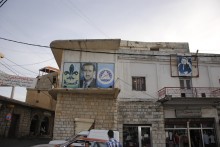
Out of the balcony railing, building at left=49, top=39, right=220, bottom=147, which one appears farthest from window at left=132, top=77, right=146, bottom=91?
the balcony railing

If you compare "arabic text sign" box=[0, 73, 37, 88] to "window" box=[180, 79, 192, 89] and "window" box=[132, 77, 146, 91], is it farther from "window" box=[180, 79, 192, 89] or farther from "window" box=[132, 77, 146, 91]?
"window" box=[180, 79, 192, 89]

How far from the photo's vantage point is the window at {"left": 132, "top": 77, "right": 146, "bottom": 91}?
17317mm

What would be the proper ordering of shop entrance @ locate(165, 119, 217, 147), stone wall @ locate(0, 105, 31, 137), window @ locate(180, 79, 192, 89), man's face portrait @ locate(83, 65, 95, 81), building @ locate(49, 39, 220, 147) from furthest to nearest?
stone wall @ locate(0, 105, 31, 137) → window @ locate(180, 79, 192, 89) → man's face portrait @ locate(83, 65, 95, 81) → shop entrance @ locate(165, 119, 217, 147) → building @ locate(49, 39, 220, 147)

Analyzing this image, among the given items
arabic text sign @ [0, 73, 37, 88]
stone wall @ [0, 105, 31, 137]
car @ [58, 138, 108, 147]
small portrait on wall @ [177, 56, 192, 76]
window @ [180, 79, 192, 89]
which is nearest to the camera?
car @ [58, 138, 108, 147]

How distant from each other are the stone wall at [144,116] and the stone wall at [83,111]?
917mm

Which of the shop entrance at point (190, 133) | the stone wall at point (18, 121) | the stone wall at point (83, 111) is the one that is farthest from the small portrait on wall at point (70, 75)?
the shop entrance at point (190, 133)

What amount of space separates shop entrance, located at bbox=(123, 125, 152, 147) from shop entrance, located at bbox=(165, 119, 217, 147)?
1605 mm

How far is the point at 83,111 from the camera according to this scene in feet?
51.2

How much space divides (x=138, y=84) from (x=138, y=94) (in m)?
0.89

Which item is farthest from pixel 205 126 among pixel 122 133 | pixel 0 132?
pixel 0 132

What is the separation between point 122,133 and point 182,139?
192 inches

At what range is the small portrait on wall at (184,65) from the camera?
18062 mm

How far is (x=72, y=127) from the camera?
15.2 m

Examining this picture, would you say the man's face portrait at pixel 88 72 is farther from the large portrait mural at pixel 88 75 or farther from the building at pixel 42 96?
the building at pixel 42 96
